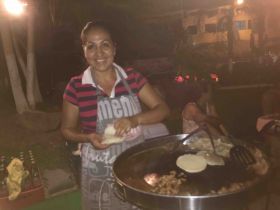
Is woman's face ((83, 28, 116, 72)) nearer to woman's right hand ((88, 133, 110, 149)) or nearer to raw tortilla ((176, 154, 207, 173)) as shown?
woman's right hand ((88, 133, 110, 149))

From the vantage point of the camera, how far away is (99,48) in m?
2.76

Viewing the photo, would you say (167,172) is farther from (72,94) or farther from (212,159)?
(72,94)

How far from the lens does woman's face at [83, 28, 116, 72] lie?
9.02 feet

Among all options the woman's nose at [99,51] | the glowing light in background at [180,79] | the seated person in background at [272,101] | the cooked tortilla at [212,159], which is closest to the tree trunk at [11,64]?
the glowing light in background at [180,79]

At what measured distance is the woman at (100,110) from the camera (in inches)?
109

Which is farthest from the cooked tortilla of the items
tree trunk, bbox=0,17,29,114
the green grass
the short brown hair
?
tree trunk, bbox=0,17,29,114

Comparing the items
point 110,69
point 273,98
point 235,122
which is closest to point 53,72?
point 235,122

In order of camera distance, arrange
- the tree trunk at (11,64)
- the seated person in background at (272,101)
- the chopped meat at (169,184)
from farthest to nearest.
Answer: the tree trunk at (11,64)
the seated person in background at (272,101)
the chopped meat at (169,184)

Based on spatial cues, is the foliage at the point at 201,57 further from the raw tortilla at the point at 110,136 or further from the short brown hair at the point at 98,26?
the raw tortilla at the point at 110,136

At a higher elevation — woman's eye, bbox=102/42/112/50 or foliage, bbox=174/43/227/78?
woman's eye, bbox=102/42/112/50

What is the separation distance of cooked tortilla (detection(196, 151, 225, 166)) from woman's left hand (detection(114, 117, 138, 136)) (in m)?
0.62

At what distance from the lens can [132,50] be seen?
17875 mm

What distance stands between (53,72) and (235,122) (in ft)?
33.8

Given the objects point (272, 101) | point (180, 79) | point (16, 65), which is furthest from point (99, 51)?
point (180, 79)
